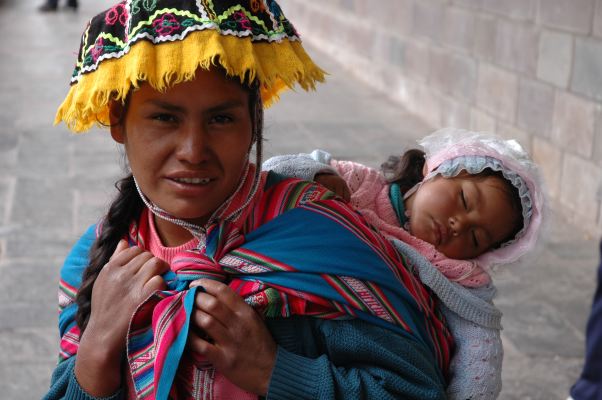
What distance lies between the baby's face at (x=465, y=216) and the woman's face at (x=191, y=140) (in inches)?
20.7

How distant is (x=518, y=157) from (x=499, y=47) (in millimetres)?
4421

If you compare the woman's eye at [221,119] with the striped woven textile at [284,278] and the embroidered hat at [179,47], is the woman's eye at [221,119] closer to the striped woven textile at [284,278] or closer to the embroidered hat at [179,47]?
the embroidered hat at [179,47]

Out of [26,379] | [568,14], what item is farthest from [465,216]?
[568,14]

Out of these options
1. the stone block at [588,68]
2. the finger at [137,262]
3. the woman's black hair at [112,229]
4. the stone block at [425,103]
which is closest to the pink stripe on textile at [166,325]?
the finger at [137,262]

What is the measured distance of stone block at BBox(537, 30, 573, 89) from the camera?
5.60m

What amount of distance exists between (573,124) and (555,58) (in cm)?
46

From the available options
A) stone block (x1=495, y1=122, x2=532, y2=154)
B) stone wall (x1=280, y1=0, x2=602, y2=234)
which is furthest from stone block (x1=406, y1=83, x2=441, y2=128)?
stone block (x1=495, y1=122, x2=532, y2=154)

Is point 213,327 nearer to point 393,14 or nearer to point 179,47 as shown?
point 179,47

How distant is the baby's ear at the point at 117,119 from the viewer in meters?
2.00

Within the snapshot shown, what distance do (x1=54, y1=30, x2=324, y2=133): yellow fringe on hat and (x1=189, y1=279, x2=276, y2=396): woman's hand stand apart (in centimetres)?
40

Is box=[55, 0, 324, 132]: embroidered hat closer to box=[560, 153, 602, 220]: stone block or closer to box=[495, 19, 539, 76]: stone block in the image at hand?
box=[560, 153, 602, 220]: stone block

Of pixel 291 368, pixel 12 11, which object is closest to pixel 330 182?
pixel 291 368

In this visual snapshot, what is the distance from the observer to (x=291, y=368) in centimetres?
186

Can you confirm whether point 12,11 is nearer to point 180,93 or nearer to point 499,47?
point 499,47
